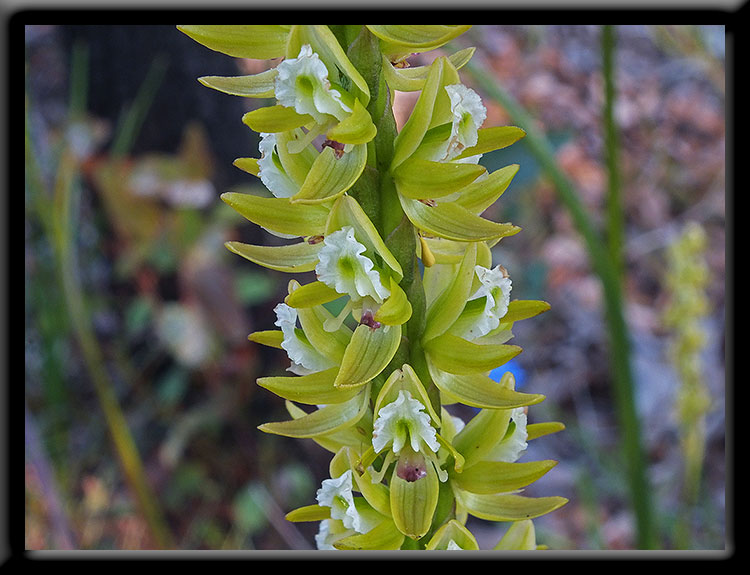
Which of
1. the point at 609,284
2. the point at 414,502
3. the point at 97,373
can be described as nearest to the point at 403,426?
the point at 414,502

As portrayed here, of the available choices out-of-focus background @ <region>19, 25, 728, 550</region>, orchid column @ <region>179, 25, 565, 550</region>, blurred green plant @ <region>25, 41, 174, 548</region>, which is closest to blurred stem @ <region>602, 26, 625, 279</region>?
orchid column @ <region>179, 25, 565, 550</region>

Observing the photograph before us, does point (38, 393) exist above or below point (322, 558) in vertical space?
below

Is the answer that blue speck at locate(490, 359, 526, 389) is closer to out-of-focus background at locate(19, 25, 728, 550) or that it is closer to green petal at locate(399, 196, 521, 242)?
green petal at locate(399, 196, 521, 242)

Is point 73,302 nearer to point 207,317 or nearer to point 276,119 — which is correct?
point 207,317

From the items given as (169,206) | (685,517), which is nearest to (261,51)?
(685,517)
